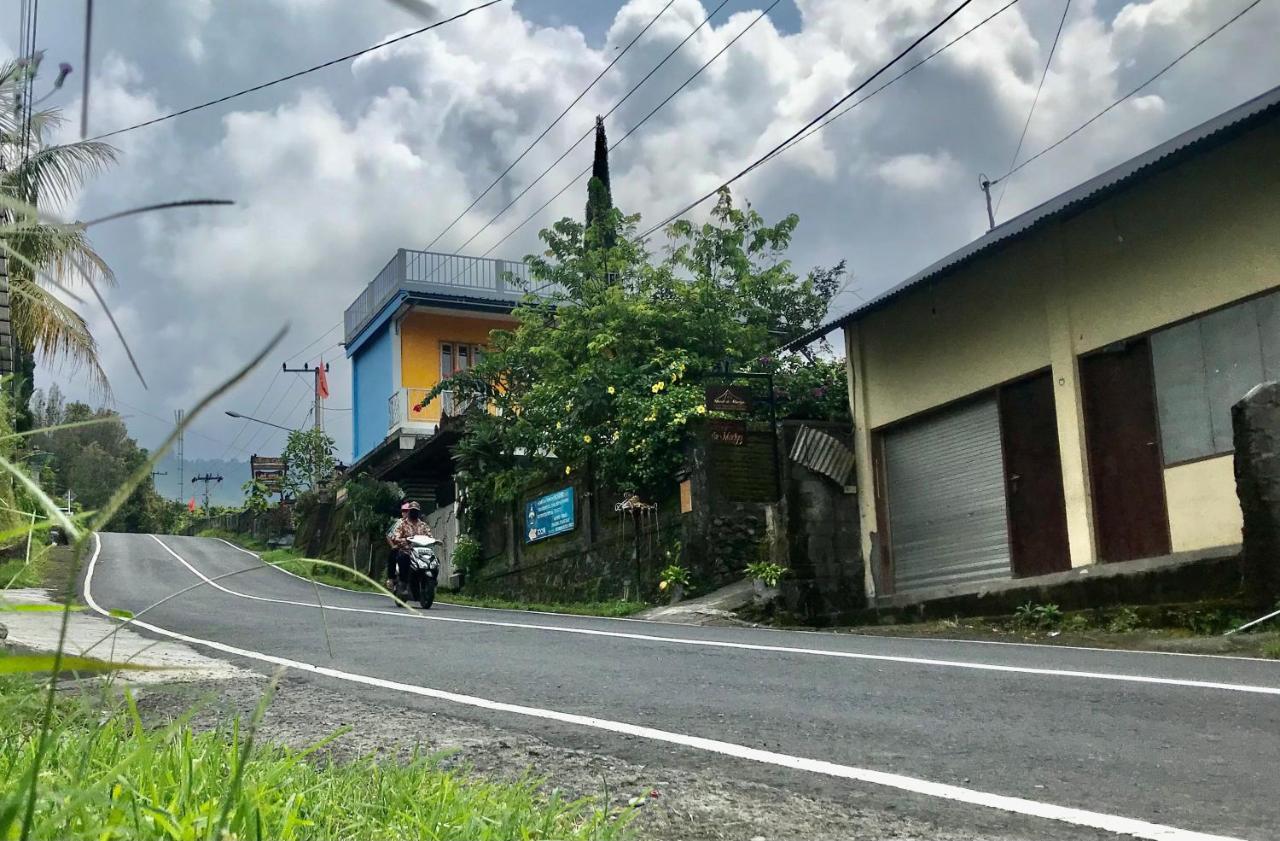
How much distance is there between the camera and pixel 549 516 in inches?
886

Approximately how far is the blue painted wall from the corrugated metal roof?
23149 millimetres

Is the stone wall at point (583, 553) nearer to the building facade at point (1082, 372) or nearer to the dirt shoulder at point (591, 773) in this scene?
the building facade at point (1082, 372)

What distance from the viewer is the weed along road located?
3959 millimetres

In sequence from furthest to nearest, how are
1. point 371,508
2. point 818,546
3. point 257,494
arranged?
point 257,494 → point 371,508 → point 818,546

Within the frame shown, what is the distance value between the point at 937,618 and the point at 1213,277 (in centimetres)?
502

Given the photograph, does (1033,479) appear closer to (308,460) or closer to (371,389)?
(371,389)

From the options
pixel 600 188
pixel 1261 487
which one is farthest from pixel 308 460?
pixel 1261 487

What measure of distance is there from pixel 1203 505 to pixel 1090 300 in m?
2.68

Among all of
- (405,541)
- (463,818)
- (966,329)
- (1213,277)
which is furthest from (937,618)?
(463,818)

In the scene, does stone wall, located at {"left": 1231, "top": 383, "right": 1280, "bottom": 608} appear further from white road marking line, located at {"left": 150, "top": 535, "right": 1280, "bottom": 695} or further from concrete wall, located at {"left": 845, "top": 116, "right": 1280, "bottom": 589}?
white road marking line, located at {"left": 150, "top": 535, "right": 1280, "bottom": 695}

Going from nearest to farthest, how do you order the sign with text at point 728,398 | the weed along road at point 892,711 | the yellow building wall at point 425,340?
1. the weed along road at point 892,711
2. the sign with text at point 728,398
3. the yellow building wall at point 425,340

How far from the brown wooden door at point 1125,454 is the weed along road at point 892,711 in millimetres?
3436

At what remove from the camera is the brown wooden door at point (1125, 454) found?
478 inches

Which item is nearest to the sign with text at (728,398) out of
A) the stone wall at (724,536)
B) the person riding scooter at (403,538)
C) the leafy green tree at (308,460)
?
the stone wall at (724,536)
